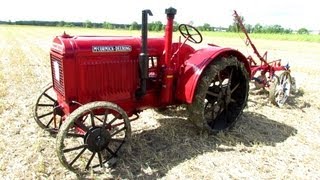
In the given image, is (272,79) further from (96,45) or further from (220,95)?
(96,45)

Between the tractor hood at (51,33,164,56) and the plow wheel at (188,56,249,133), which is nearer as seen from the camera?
the tractor hood at (51,33,164,56)

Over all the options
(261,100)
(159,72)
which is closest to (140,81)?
(159,72)

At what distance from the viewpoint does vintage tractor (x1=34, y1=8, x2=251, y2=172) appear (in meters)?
4.04

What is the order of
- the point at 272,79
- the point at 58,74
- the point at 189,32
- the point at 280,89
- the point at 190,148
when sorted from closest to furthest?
the point at 58,74, the point at 190,148, the point at 189,32, the point at 280,89, the point at 272,79

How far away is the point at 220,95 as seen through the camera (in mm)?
5348

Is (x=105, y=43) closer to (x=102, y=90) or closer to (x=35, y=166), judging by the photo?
(x=102, y=90)

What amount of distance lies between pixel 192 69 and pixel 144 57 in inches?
31.7

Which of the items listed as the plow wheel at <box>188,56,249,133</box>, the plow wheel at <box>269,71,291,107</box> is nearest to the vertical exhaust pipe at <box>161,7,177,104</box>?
the plow wheel at <box>188,56,249,133</box>

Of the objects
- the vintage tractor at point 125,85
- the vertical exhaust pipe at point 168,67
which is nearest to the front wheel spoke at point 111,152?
the vintage tractor at point 125,85

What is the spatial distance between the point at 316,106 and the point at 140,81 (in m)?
4.41

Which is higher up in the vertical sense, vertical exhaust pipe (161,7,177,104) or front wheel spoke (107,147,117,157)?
vertical exhaust pipe (161,7,177,104)

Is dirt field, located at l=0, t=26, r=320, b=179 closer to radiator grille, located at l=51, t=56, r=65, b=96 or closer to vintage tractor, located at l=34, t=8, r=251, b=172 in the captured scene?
vintage tractor, located at l=34, t=8, r=251, b=172

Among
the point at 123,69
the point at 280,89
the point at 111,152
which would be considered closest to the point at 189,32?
the point at 123,69

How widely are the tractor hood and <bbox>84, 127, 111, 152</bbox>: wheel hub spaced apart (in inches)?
38.5
